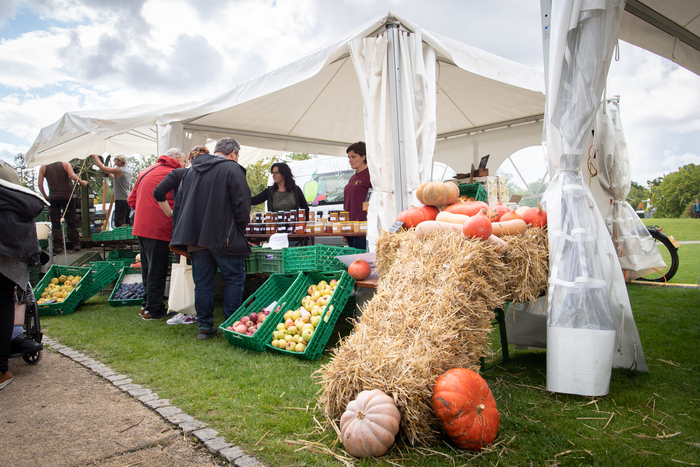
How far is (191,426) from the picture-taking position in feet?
7.11

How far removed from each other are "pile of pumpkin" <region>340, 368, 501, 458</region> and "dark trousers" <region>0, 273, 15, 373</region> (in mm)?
2473

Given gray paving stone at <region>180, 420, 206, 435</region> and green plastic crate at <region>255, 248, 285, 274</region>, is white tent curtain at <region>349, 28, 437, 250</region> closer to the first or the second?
green plastic crate at <region>255, 248, 285, 274</region>

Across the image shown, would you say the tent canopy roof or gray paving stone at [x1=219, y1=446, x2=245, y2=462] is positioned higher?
the tent canopy roof

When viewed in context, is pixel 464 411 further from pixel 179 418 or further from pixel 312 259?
pixel 312 259

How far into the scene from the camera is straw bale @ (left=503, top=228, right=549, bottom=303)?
2.59 meters

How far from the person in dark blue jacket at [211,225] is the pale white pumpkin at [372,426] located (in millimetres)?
Result: 2496

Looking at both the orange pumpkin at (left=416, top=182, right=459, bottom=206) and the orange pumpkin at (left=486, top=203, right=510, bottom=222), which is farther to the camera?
the orange pumpkin at (left=416, top=182, right=459, bottom=206)

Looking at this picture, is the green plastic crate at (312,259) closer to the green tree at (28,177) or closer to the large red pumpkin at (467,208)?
the large red pumpkin at (467,208)

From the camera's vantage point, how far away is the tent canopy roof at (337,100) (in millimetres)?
4551

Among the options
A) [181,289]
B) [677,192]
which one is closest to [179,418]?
[181,289]

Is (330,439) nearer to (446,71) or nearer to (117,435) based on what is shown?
(117,435)

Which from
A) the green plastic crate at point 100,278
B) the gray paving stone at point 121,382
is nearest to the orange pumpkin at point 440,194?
the gray paving stone at point 121,382

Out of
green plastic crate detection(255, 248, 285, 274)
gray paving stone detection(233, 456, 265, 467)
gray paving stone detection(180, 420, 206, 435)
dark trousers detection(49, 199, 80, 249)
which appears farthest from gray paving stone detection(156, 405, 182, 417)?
dark trousers detection(49, 199, 80, 249)

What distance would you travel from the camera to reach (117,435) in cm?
213
